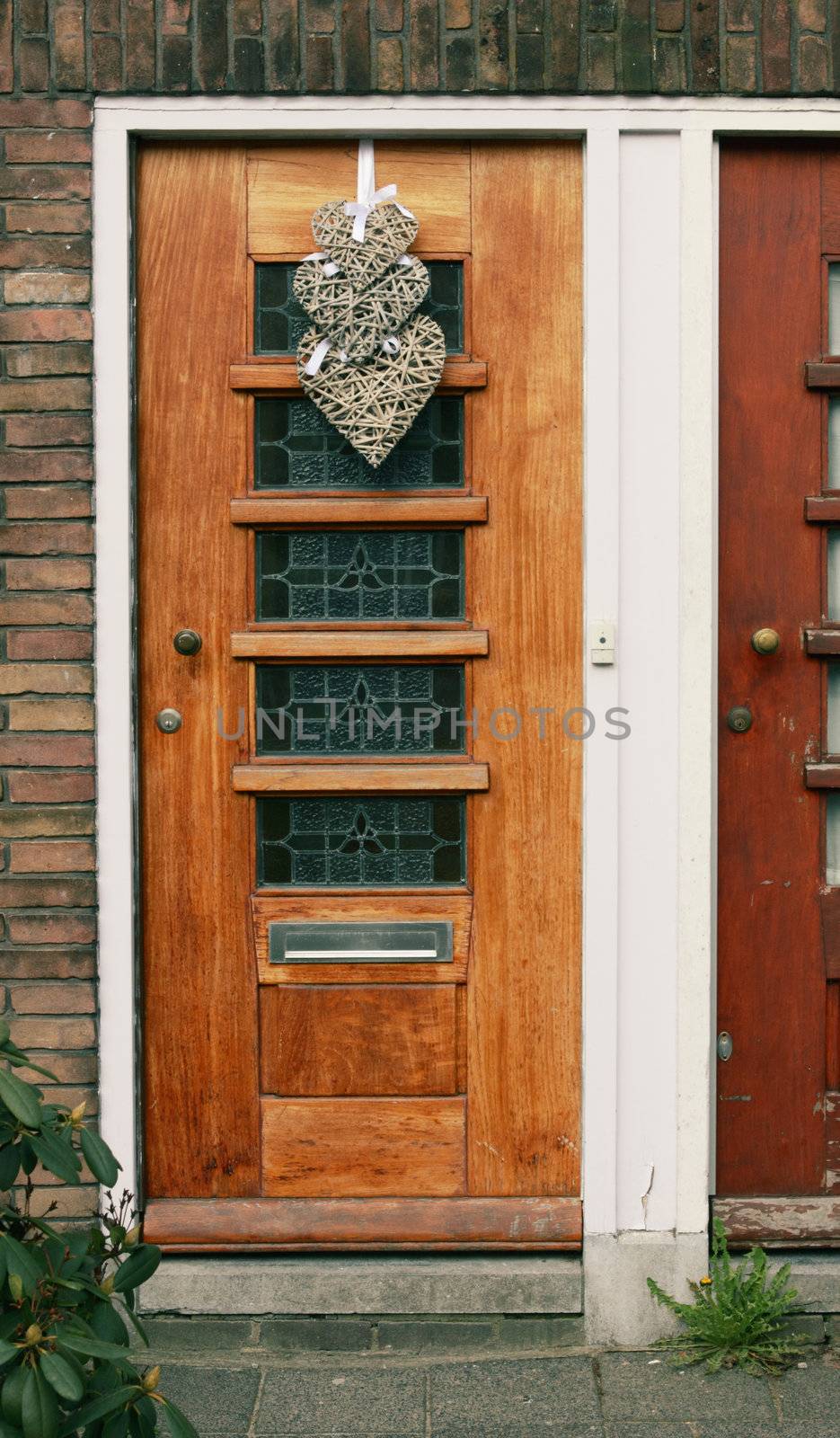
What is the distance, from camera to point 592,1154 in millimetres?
3186

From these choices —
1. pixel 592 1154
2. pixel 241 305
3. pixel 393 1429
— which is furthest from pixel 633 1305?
pixel 241 305

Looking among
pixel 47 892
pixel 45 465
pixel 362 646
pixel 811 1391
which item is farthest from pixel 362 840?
pixel 811 1391

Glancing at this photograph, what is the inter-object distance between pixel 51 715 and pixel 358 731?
0.69m

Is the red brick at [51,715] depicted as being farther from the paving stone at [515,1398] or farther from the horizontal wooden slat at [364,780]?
the paving stone at [515,1398]

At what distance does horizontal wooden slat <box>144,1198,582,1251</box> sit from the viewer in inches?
126

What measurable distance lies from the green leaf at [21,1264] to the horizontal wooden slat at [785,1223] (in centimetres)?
181

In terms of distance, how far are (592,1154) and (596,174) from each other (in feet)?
7.20

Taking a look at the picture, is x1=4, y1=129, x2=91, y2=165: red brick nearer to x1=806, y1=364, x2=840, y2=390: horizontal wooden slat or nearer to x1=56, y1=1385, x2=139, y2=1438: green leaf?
x1=806, y1=364, x2=840, y2=390: horizontal wooden slat

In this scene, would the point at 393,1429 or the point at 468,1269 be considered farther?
the point at 468,1269

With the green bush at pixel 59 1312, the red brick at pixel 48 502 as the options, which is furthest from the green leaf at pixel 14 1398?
the red brick at pixel 48 502

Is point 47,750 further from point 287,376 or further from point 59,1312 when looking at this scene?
point 59,1312

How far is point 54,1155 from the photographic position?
80.4 inches

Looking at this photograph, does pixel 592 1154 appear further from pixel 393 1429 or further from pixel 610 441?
pixel 610 441

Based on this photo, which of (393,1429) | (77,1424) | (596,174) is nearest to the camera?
(77,1424)
